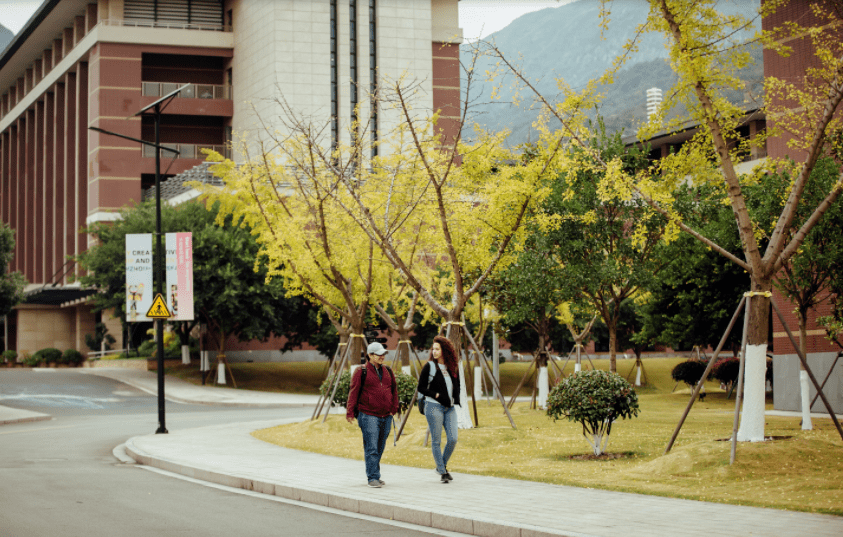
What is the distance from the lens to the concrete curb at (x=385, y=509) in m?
7.86

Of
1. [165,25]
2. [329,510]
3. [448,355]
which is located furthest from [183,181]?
[329,510]

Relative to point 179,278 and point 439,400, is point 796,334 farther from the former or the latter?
point 439,400

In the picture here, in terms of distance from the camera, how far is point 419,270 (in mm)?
25250

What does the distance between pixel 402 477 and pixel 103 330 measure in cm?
5821

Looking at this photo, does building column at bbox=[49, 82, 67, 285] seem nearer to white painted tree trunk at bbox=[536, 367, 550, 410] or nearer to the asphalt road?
the asphalt road

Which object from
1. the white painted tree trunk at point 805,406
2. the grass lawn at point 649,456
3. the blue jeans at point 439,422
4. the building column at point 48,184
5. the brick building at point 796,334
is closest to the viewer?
the grass lawn at point 649,456

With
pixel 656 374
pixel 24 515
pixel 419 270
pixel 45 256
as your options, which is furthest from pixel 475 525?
Result: pixel 45 256

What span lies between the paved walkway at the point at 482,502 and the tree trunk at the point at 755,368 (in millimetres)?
3170

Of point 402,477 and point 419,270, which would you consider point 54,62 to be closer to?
point 419,270

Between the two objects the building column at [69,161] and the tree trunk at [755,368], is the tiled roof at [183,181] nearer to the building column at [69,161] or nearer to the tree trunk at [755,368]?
the building column at [69,161]

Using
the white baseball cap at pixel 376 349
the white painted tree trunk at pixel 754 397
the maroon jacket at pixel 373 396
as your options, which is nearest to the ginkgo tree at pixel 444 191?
the maroon jacket at pixel 373 396

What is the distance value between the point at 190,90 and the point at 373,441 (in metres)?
62.5

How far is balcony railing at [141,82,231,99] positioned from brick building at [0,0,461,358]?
0.11 meters

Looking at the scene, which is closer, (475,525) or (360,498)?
(475,525)
